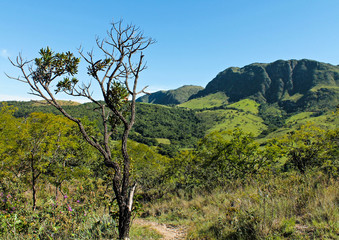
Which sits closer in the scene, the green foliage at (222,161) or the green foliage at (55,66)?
the green foliage at (55,66)

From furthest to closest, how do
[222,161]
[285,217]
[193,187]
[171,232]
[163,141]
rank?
[163,141] → [193,187] → [222,161] → [171,232] → [285,217]

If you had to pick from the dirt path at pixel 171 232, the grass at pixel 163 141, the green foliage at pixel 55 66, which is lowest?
the grass at pixel 163 141

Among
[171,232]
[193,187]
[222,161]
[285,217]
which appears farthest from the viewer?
[193,187]

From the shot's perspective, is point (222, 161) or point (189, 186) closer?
point (222, 161)

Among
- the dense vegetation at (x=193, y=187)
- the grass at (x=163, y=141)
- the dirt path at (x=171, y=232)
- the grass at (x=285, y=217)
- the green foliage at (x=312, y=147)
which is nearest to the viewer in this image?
the grass at (x=285, y=217)

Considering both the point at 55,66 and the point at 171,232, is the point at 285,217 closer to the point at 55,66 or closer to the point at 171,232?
the point at 171,232

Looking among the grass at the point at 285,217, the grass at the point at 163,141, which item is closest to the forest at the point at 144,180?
the grass at the point at 285,217

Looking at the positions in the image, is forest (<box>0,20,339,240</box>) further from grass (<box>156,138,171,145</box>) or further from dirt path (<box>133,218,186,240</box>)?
grass (<box>156,138,171,145</box>)

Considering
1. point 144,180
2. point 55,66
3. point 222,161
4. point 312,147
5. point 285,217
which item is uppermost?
point 55,66

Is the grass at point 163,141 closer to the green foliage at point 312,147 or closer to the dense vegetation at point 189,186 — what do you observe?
the dense vegetation at point 189,186

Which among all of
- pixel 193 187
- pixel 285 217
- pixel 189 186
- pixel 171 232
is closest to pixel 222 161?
pixel 193 187

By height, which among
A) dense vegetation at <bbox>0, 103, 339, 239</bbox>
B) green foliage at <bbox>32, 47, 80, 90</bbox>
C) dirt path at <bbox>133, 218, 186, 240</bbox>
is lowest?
dirt path at <bbox>133, 218, 186, 240</bbox>

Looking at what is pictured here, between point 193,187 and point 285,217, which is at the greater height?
point 285,217

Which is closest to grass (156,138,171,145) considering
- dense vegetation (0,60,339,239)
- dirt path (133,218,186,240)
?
dense vegetation (0,60,339,239)
